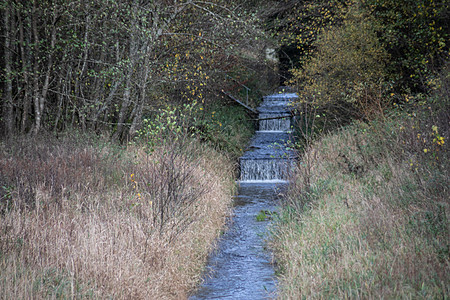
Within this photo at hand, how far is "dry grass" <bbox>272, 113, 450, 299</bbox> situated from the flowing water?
38 cm

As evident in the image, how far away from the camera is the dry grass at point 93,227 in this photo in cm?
475

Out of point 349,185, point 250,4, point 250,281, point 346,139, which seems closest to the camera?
point 250,281

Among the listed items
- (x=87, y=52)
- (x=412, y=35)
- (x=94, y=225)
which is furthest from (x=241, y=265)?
(x=412, y=35)

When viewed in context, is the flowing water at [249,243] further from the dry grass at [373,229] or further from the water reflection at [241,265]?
the dry grass at [373,229]

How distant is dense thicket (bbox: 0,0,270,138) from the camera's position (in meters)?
10.0

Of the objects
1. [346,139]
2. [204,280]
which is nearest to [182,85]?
[346,139]

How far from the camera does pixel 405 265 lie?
434 cm

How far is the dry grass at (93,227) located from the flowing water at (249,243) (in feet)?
0.98

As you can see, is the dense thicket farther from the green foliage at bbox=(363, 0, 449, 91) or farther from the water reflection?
the green foliage at bbox=(363, 0, 449, 91)

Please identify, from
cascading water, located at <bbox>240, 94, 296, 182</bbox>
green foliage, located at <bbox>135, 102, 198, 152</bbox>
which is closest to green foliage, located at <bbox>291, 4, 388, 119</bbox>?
cascading water, located at <bbox>240, 94, 296, 182</bbox>

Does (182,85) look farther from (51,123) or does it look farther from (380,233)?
(380,233)

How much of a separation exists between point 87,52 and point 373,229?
8806 mm

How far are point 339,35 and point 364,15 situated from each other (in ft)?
3.34

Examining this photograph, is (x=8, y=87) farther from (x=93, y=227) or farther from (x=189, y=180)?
(x=93, y=227)
